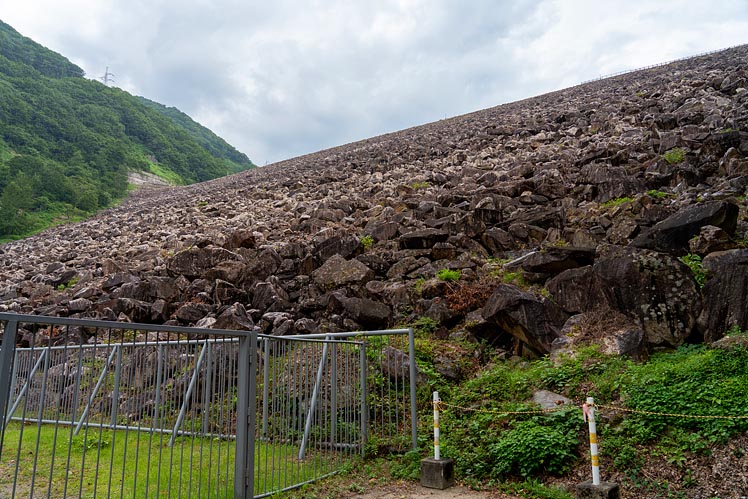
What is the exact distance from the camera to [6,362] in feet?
10.2

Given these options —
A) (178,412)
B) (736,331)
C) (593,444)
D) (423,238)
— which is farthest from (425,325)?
(178,412)

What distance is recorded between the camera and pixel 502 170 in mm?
18375

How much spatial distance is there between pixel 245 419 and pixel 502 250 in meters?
8.58

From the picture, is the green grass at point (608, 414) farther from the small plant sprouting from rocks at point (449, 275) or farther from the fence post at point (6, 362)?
the fence post at point (6, 362)

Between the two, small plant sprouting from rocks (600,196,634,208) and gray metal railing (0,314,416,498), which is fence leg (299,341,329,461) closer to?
gray metal railing (0,314,416,498)

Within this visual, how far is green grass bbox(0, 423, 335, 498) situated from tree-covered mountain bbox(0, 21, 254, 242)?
46.0m

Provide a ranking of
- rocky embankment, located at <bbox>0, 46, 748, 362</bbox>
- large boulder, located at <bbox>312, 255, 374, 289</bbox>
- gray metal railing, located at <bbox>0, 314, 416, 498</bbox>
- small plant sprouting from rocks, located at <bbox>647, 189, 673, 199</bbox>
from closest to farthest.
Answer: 1. gray metal railing, located at <bbox>0, 314, 416, 498</bbox>
2. rocky embankment, located at <bbox>0, 46, 748, 362</bbox>
3. small plant sprouting from rocks, located at <bbox>647, 189, 673, 199</bbox>
4. large boulder, located at <bbox>312, 255, 374, 289</bbox>

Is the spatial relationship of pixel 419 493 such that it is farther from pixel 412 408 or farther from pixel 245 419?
pixel 245 419

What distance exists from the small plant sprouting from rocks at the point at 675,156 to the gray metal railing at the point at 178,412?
10345mm

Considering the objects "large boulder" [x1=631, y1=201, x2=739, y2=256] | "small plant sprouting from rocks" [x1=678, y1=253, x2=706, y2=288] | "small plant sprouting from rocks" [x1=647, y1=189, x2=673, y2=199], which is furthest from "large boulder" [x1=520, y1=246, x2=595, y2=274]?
"small plant sprouting from rocks" [x1=647, y1=189, x2=673, y2=199]

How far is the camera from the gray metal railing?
12.2 feet

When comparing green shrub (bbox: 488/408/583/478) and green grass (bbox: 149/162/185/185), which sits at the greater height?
green grass (bbox: 149/162/185/185)

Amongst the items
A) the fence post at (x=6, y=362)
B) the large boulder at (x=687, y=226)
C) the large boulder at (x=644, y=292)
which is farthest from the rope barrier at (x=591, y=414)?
the fence post at (x=6, y=362)

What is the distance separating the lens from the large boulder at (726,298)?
693 centimetres
